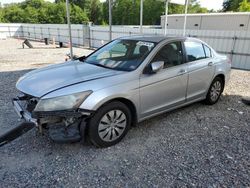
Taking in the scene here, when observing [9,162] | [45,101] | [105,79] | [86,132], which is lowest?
[9,162]

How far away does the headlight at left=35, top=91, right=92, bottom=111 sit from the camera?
2.80 meters

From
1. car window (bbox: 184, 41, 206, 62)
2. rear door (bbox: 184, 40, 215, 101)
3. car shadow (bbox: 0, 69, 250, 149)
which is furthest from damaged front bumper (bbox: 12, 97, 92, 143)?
car window (bbox: 184, 41, 206, 62)

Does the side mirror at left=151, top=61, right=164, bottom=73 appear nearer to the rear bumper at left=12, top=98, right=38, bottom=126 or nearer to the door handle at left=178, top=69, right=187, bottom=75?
the door handle at left=178, top=69, right=187, bottom=75

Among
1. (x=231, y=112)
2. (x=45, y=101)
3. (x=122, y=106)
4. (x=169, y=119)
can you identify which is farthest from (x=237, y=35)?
(x=45, y=101)

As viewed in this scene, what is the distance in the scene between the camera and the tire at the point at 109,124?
301 centimetres

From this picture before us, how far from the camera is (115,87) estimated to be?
3.09 m

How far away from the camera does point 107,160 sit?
9.86 feet

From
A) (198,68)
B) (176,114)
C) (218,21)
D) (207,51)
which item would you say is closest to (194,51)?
(198,68)

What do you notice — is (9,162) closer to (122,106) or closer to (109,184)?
(109,184)

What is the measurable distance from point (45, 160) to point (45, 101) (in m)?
0.83

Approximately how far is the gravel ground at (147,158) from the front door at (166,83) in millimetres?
458

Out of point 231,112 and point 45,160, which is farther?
point 231,112

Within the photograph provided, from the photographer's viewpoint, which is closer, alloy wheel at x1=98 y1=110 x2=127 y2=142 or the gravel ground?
the gravel ground

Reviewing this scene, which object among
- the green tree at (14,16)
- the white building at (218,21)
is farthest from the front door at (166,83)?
the green tree at (14,16)
